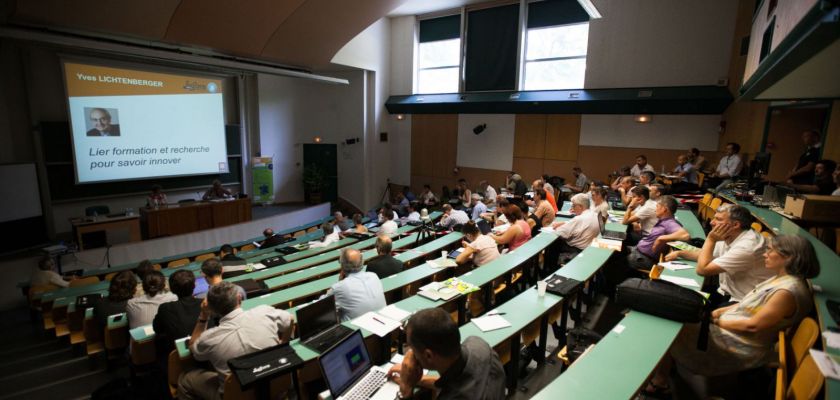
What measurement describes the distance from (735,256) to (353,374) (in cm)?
307

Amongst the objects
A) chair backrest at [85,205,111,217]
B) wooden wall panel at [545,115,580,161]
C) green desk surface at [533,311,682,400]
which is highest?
wooden wall panel at [545,115,580,161]

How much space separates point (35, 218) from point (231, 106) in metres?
5.49

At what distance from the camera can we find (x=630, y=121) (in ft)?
35.0

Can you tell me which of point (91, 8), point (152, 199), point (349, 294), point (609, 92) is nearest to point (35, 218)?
point (152, 199)

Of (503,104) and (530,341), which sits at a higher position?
(503,104)

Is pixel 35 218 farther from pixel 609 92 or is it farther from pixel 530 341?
pixel 609 92

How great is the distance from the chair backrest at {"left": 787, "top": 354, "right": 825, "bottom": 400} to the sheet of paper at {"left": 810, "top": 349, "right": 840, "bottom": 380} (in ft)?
0.15

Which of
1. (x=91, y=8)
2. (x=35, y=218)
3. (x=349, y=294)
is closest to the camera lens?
(x=349, y=294)

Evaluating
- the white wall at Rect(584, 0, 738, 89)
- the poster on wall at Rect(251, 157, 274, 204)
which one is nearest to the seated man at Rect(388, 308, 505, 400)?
the white wall at Rect(584, 0, 738, 89)

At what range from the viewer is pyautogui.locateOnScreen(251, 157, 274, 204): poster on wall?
12328mm

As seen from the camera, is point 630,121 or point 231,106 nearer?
point 630,121

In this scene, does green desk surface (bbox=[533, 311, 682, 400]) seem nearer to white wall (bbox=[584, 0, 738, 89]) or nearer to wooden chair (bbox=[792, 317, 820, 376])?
wooden chair (bbox=[792, 317, 820, 376])

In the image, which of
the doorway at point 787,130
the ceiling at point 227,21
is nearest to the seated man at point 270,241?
the ceiling at point 227,21

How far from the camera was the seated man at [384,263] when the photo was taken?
177 inches
